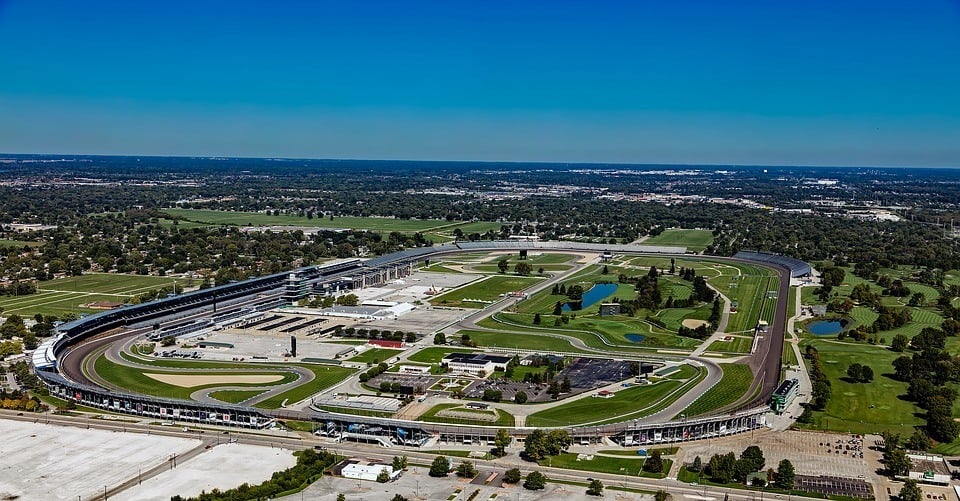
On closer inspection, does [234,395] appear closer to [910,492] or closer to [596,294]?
[910,492]

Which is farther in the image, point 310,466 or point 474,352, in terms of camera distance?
point 474,352

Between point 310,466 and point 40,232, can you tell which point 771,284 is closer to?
point 310,466

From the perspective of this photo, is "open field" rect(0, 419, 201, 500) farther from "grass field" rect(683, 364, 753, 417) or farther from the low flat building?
"grass field" rect(683, 364, 753, 417)

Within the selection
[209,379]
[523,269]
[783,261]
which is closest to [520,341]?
Result: [209,379]

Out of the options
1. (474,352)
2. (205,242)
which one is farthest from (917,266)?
(205,242)

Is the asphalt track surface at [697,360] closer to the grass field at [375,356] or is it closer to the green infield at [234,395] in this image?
the green infield at [234,395]

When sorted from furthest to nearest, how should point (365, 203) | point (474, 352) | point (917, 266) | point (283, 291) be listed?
point (365, 203) → point (917, 266) → point (283, 291) → point (474, 352)

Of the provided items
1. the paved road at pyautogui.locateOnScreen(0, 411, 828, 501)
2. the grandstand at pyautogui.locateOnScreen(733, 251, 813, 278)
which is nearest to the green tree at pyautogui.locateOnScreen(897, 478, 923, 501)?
the paved road at pyautogui.locateOnScreen(0, 411, 828, 501)
